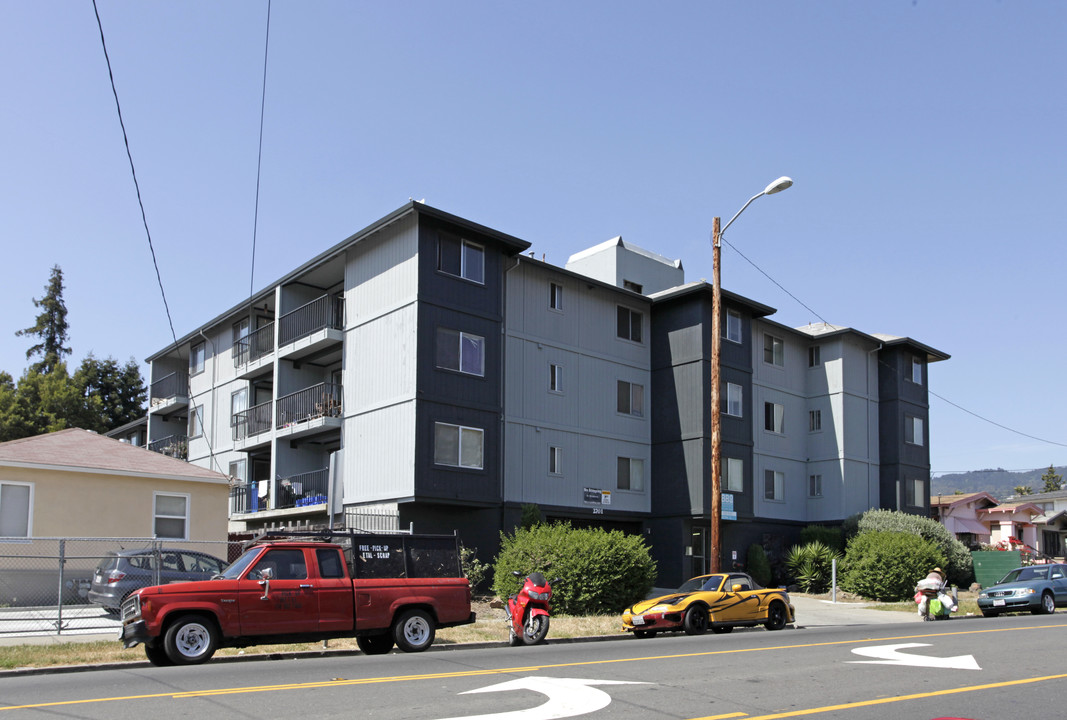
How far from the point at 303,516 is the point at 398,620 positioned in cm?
1742

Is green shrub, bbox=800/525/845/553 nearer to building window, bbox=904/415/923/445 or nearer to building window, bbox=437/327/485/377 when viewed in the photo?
building window, bbox=904/415/923/445

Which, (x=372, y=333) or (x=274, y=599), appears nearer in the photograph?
(x=274, y=599)

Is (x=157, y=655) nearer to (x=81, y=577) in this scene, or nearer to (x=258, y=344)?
(x=81, y=577)

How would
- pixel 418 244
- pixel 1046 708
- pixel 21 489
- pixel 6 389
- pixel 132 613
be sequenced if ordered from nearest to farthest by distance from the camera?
pixel 1046 708, pixel 132 613, pixel 21 489, pixel 418 244, pixel 6 389

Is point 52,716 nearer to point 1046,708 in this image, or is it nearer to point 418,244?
point 1046,708

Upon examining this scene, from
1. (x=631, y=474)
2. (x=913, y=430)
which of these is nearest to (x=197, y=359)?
(x=631, y=474)

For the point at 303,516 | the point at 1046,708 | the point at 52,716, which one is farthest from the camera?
the point at 303,516

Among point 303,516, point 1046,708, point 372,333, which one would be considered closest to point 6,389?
point 303,516

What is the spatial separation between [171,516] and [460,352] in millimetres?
9035

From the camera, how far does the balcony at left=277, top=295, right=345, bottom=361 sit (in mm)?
30547

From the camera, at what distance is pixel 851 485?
39.4 meters

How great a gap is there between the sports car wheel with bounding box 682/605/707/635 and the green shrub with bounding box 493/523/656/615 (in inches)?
168

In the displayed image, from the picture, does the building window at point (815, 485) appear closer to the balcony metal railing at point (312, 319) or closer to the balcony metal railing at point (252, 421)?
the balcony metal railing at point (312, 319)

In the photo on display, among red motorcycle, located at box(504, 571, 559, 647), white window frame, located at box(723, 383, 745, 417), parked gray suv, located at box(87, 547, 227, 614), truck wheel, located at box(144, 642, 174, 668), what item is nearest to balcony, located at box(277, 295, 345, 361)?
parked gray suv, located at box(87, 547, 227, 614)
